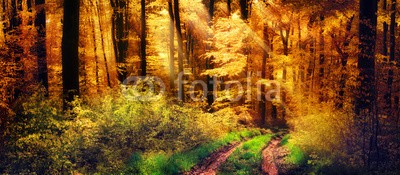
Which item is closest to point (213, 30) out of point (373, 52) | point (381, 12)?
point (381, 12)

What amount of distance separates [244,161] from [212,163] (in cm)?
117

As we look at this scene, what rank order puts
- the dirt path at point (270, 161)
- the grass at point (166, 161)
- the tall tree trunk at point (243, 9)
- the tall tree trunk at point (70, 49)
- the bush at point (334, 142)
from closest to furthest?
the grass at point (166, 161), the bush at point (334, 142), the dirt path at point (270, 161), the tall tree trunk at point (70, 49), the tall tree trunk at point (243, 9)

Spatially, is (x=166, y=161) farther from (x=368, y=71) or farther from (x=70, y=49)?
(x=368, y=71)

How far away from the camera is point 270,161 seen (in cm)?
1263

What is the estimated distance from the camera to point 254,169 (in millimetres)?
11406

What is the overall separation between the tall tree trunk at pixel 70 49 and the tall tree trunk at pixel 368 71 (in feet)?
31.2

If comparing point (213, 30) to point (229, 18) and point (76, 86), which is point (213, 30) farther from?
point (76, 86)

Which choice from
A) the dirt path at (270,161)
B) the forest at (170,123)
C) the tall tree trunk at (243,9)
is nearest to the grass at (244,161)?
the forest at (170,123)

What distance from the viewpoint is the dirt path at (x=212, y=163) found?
37.0 feet

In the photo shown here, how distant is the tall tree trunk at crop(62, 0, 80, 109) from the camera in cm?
1205

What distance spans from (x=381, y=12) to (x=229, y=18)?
33.5 feet

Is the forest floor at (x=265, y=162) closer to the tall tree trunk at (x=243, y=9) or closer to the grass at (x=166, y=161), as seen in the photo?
the grass at (x=166, y=161)

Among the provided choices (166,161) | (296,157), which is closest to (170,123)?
(166,161)

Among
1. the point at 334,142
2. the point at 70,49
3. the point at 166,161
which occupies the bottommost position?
the point at 166,161
